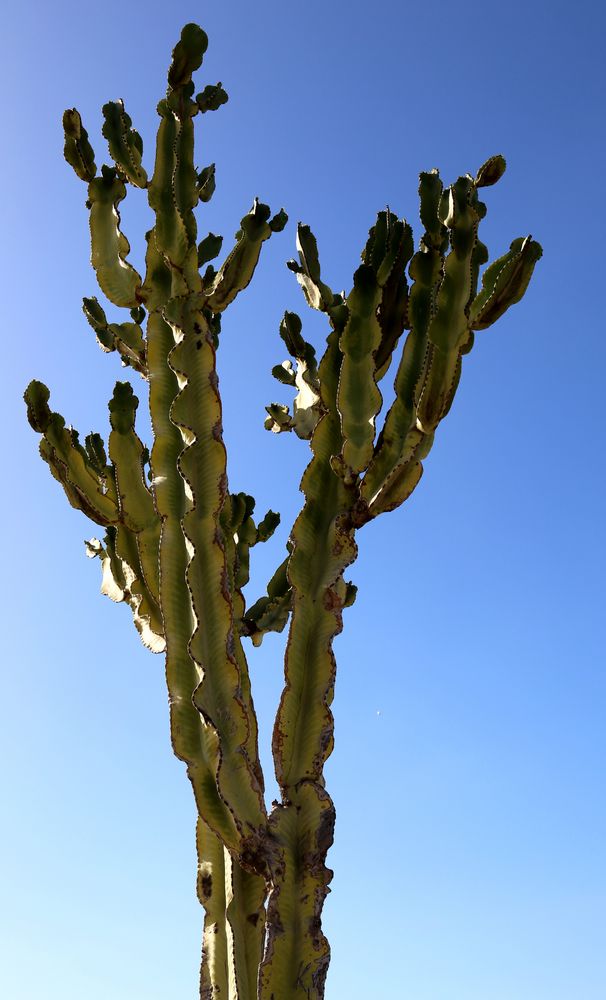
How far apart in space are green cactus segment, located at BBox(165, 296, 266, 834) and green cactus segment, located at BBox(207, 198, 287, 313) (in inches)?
6.2

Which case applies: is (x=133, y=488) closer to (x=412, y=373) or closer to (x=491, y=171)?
(x=412, y=373)

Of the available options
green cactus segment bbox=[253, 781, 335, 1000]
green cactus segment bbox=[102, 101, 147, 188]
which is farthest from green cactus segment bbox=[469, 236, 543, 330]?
green cactus segment bbox=[253, 781, 335, 1000]

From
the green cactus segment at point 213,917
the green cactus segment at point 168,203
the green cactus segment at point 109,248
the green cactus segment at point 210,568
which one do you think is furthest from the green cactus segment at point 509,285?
the green cactus segment at point 213,917

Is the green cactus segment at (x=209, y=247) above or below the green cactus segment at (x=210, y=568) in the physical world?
above

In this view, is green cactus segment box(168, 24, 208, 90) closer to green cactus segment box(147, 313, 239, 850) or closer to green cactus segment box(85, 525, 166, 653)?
green cactus segment box(147, 313, 239, 850)

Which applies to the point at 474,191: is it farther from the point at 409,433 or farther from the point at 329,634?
the point at 329,634

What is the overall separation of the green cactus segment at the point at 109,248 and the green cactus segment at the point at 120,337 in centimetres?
28

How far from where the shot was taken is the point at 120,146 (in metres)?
3.87

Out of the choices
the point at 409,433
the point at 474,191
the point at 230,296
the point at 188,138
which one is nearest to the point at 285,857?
the point at 409,433

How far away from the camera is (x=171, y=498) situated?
342cm

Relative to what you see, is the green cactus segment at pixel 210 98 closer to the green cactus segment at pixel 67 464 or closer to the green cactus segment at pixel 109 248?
the green cactus segment at pixel 109 248

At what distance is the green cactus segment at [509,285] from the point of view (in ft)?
11.4

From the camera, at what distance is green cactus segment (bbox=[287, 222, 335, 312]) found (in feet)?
12.4

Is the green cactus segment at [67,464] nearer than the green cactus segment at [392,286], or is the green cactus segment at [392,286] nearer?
the green cactus segment at [392,286]
